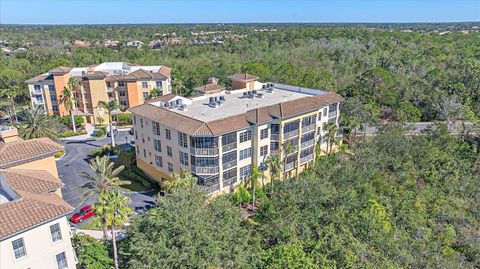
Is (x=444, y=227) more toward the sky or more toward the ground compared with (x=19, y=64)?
more toward the ground

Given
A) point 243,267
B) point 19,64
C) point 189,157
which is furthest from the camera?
point 19,64

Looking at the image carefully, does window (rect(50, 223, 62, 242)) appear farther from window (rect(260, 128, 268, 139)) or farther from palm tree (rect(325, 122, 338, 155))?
palm tree (rect(325, 122, 338, 155))

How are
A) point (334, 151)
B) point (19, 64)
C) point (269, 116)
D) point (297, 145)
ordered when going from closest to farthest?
point (269, 116), point (297, 145), point (334, 151), point (19, 64)

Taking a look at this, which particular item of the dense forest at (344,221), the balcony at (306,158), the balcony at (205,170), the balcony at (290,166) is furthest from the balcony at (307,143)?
the balcony at (205,170)

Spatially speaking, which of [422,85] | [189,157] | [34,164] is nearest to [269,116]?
[189,157]

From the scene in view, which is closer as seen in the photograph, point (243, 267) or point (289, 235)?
point (243, 267)

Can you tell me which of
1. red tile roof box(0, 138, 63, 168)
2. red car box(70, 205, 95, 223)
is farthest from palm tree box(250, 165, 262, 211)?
red tile roof box(0, 138, 63, 168)

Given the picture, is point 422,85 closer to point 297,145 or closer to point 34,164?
point 297,145

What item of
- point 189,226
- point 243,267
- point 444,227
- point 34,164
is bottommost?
point 444,227
